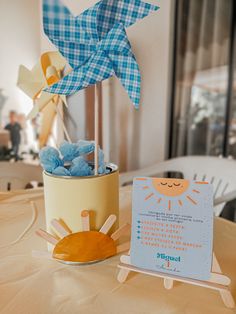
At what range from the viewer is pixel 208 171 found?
1513 mm

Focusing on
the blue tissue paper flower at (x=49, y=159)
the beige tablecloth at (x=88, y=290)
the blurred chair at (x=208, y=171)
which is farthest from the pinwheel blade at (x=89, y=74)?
the blurred chair at (x=208, y=171)

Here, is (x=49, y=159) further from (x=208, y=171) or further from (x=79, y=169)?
(x=208, y=171)

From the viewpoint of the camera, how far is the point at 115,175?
688mm

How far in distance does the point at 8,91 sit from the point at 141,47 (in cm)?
97

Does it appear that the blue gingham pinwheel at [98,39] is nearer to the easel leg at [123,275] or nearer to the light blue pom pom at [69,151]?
the light blue pom pom at [69,151]

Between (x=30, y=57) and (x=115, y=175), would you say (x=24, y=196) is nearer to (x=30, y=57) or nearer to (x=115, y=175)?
(x=115, y=175)

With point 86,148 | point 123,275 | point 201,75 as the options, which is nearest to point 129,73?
point 86,148

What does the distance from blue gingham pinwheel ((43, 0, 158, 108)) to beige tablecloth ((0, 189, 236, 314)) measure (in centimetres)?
37

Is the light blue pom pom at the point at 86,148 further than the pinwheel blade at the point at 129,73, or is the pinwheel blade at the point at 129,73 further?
the light blue pom pom at the point at 86,148

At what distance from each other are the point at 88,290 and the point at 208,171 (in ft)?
3.58

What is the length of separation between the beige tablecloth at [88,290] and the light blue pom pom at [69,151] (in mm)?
230

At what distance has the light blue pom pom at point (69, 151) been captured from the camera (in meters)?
0.70

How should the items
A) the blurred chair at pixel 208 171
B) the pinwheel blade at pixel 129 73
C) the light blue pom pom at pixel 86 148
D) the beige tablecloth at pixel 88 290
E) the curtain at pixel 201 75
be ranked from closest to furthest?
the beige tablecloth at pixel 88 290, the pinwheel blade at pixel 129 73, the light blue pom pom at pixel 86 148, the blurred chair at pixel 208 171, the curtain at pixel 201 75

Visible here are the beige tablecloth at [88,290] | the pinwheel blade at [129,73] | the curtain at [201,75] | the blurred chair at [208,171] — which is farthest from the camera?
the curtain at [201,75]
